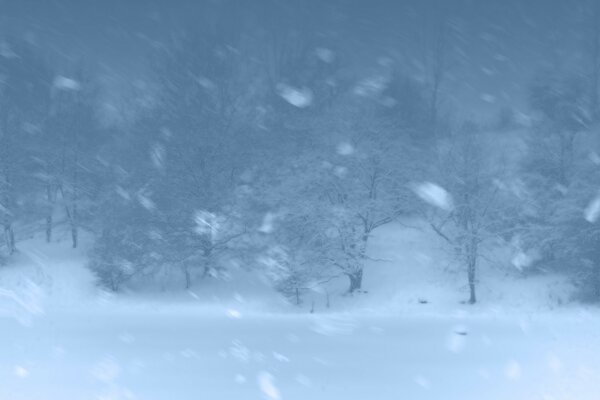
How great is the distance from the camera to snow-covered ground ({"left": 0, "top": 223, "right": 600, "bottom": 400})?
43.8 feet

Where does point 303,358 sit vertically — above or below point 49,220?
below

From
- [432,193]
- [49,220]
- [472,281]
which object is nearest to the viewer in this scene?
[472,281]

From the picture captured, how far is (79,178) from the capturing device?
3734 cm

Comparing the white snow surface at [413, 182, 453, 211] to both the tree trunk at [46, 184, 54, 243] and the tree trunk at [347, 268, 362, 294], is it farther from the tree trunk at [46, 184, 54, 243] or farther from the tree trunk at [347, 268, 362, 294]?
the tree trunk at [46, 184, 54, 243]

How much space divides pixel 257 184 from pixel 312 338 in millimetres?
13796

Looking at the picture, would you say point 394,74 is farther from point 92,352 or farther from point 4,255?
point 92,352

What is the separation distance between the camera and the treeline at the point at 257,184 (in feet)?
98.7

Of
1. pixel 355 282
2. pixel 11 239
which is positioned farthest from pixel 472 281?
pixel 11 239

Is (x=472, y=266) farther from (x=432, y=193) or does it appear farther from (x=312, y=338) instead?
(x=312, y=338)

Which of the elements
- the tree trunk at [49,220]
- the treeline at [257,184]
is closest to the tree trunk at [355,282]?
the treeline at [257,184]

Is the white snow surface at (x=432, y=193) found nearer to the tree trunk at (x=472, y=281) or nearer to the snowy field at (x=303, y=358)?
the tree trunk at (x=472, y=281)

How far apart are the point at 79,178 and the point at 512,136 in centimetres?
3052

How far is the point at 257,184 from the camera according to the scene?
107 feet

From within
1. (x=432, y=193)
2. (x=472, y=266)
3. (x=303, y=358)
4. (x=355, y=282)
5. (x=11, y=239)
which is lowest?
(x=303, y=358)
